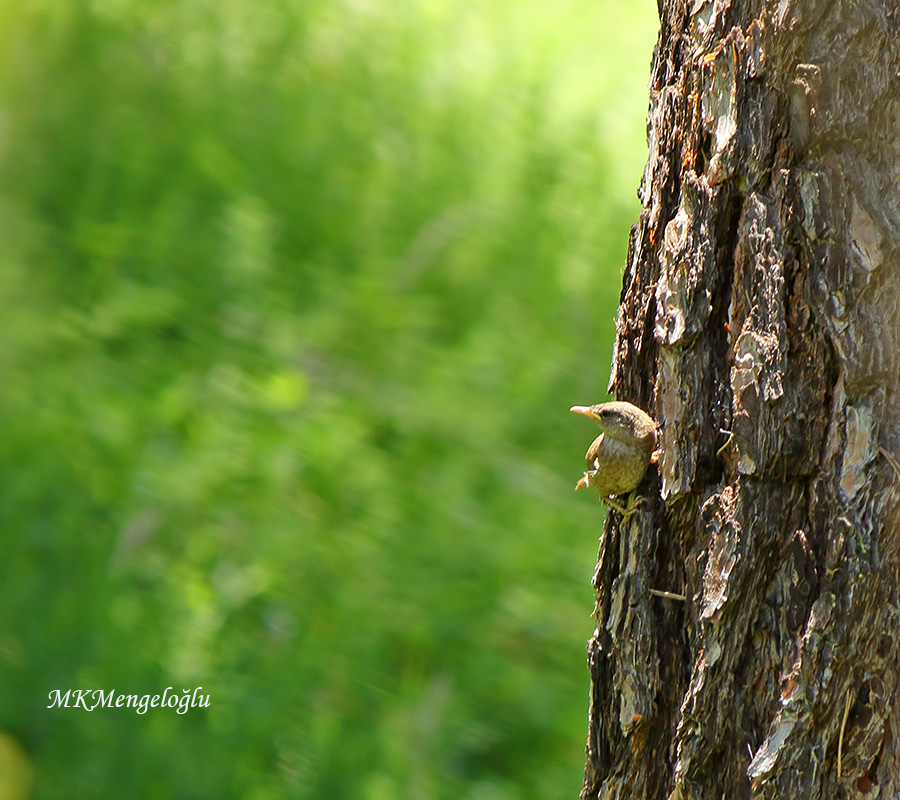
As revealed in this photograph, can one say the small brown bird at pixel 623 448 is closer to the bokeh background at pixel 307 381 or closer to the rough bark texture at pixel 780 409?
the rough bark texture at pixel 780 409

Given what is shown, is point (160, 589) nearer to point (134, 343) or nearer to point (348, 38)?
point (134, 343)

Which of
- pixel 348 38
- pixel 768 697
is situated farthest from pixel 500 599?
pixel 348 38

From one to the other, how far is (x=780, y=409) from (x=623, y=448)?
0.91ft

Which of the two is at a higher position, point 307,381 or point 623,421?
point 307,381

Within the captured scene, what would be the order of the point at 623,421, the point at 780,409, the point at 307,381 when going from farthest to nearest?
the point at 307,381
the point at 623,421
the point at 780,409

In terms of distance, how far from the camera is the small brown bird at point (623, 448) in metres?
1.54

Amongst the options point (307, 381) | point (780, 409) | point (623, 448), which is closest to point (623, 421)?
point (623, 448)

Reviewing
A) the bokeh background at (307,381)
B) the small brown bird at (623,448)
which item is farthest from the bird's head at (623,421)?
the bokeh background at (307,381)

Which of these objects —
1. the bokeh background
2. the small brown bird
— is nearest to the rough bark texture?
the small brown bird

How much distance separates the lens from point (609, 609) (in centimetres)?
160

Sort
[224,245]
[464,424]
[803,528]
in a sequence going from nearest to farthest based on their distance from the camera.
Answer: [803,528] < [464,424] < [224,245]

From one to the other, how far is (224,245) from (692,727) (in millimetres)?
3116

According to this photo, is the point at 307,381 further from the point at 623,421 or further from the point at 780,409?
the point at 780,409

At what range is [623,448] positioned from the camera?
155 centimetres
